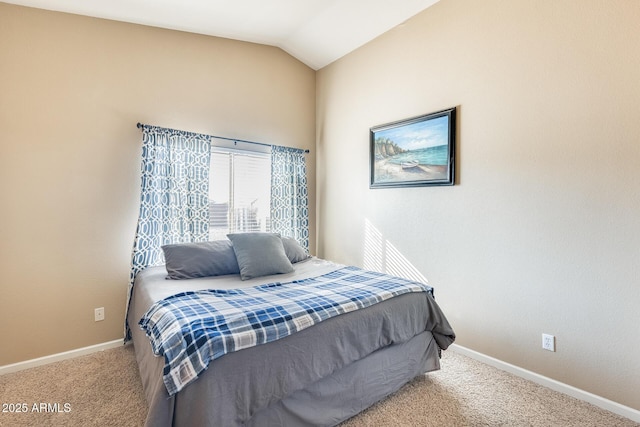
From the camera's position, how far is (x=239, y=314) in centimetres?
163

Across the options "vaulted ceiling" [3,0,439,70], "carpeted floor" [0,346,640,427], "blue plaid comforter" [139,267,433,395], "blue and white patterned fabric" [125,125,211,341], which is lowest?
"carpeted floor" [0,346,640,427]

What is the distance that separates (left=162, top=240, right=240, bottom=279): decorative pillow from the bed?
1 centimetres

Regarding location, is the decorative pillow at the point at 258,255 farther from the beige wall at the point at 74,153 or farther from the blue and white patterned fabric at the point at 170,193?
the beige wall at the point at 74,153

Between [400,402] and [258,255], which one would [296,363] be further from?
[258,255]

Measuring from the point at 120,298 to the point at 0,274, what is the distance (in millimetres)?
836

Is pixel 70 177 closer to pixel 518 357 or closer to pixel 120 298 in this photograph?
pixel 120 298

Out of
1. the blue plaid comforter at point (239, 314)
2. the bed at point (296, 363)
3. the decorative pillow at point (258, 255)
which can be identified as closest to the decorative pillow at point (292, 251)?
the decorative pillow at point (258, 255)

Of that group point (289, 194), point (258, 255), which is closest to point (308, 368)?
point (258, 255)

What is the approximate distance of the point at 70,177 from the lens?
2609mm

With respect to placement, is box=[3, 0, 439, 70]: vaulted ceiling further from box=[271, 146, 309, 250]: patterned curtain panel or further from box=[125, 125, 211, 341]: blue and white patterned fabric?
box=[271, 146, 309, 250]: patterned curtain panel

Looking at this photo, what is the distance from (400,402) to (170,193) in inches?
103

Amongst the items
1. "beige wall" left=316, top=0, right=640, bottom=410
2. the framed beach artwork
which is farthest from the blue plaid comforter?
the framed beach artwork

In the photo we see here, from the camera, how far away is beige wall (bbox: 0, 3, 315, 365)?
7.91 feet

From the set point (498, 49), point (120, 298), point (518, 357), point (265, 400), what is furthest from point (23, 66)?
point (518, 357)
